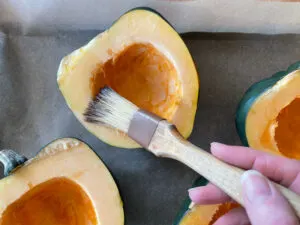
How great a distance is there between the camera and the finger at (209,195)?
0.96m

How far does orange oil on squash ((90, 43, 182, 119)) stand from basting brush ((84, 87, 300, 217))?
0.05 m

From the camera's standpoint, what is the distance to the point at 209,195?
0.96m

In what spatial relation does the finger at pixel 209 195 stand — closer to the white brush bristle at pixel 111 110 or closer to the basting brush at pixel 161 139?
the basting brush at pixel 161 139

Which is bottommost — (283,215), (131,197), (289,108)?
(131,197)

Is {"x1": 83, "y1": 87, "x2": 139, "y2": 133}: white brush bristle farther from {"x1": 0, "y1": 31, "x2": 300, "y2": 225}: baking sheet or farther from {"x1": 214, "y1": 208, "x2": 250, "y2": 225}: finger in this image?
{"x1": 214, "y1": 208, "x2": 250, "y2": 225}: finger

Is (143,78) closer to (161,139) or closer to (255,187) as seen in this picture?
(161,139)

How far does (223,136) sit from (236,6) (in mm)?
357

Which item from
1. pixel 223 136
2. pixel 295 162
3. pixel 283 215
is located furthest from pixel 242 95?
pixel 283 215

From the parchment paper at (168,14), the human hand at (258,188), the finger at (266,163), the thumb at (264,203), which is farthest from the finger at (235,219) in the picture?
the parchment paper at (168,14)

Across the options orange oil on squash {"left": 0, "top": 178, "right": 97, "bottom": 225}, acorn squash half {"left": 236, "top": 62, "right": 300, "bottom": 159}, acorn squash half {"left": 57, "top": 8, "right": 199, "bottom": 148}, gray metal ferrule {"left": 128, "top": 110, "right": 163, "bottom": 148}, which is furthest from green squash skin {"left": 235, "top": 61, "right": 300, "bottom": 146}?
orange oil on squash {"left": 0, "top": 178, "right": 97, "bottom": 225}

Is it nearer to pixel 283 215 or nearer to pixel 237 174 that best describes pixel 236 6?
pixel 237 174

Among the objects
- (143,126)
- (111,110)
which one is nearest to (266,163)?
(143,126)

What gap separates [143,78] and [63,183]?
35 centimetres

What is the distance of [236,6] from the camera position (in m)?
1.24
